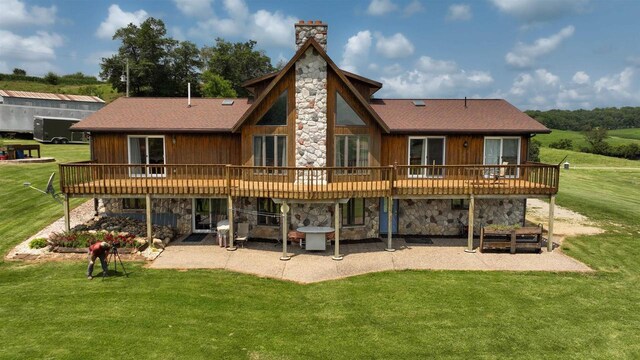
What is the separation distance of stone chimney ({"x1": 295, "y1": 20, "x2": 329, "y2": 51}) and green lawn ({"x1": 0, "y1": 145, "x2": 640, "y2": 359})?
985cm

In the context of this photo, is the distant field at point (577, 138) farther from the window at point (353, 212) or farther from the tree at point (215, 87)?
the window at point (353, 212)

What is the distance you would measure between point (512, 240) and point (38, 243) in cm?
1936

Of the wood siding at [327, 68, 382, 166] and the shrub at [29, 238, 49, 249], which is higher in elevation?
the wood siding at [327, 68, 382, 166]

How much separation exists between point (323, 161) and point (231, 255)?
213 inches

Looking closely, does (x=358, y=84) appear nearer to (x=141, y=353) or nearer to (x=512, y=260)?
(x=512, y=260)

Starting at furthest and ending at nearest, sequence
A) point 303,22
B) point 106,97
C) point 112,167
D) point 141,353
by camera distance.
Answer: point 106,97 < point 112,167 < point 303,22 < point 141,353

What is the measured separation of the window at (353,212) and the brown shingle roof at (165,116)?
6.54m

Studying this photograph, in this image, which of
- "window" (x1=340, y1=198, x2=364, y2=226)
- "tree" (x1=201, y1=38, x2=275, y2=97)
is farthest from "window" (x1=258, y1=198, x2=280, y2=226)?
"tree" (x1=201, y1=38, x2=275, y2=97)

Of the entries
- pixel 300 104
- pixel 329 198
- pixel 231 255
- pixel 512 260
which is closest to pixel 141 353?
pixel 231 255

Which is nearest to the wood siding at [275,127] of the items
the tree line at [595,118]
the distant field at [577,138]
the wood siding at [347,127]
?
the wood siding at [347,127]

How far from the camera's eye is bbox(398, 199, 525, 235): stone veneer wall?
19.5 meters

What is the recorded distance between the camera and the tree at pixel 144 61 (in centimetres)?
5819

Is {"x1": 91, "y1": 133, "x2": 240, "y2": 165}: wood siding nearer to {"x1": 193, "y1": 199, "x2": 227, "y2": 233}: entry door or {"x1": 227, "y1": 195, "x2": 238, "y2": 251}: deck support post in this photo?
{"x1": 193, "y1": 199, "x2": 227, "y2": 233}: entry door

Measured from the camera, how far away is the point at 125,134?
18672 mm
